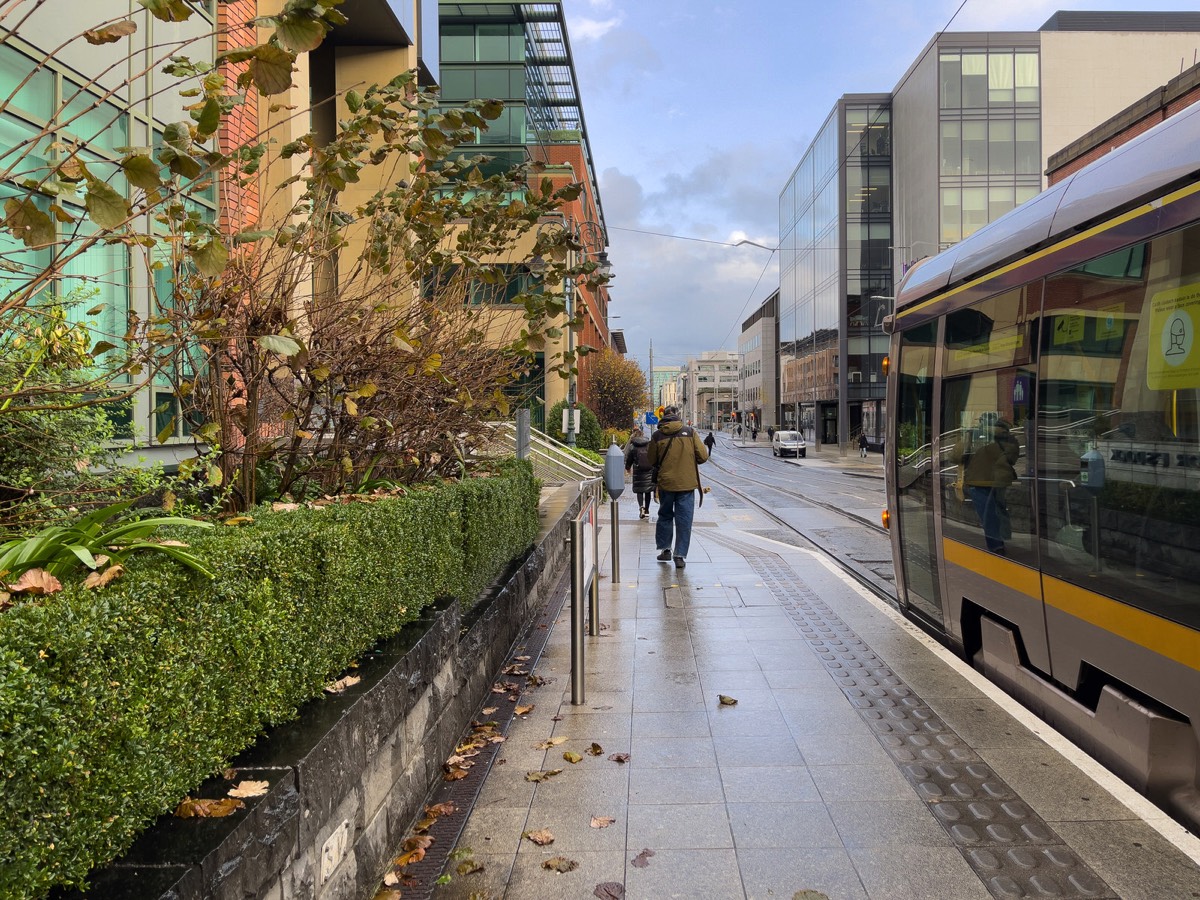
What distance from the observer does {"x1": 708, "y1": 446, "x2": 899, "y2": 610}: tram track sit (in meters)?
9.91

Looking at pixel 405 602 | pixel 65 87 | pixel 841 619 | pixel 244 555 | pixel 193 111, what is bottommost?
pixel 841 619

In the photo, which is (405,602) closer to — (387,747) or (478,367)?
(387,747)

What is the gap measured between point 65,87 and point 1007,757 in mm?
8353

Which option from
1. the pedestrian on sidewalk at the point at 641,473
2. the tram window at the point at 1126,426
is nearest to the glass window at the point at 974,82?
the pedestrian on sidewalk at the point at 641,473

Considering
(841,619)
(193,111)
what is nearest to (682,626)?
(841,619)

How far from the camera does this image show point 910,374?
7145mm

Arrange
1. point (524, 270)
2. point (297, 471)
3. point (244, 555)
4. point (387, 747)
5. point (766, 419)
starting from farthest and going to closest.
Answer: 1. point (766, 419)
2. point (524, 270)
3. point (297, 471)
4. point (387, 747)
5. point (244, 555)

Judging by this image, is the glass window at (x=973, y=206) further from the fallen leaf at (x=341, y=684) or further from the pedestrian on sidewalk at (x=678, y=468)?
the fallen leaf at (x=341, y=684)

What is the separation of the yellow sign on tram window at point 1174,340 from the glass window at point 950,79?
49170 mm

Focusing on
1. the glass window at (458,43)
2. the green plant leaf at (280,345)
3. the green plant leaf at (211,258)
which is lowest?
the green plant leaf at (280,345)

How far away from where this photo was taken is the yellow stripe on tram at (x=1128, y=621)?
11.2 ft

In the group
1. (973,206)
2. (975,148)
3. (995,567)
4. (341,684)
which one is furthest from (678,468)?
(975,148)

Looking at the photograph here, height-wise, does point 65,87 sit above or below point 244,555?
above

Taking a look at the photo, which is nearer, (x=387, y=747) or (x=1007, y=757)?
(x=387, y=747)
